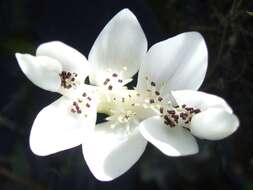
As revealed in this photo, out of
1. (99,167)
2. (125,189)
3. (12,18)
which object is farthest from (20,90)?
(99,167)

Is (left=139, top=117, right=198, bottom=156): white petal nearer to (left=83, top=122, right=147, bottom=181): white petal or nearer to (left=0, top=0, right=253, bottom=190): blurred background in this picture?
(left=83, top=122, right=147, bottom=181): white petal

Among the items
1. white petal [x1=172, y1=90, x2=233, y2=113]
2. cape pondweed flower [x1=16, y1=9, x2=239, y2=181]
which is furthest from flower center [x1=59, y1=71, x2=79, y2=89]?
white petal [x1=172, y1=90, x2=233, y2=113]

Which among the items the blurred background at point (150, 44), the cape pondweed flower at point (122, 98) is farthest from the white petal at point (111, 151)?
the blurred background at point (150, 44)

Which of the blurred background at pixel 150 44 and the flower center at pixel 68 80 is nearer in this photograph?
the flower center at pixel 68 80

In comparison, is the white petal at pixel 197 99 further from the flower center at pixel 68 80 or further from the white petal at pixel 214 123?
the flower center at pixel 68 80

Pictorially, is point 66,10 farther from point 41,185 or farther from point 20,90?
point 41,185

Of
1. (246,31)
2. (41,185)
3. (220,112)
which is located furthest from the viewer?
(41,185)
